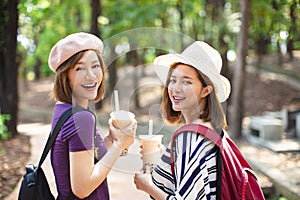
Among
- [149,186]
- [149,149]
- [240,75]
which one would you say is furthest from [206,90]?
[240,75]

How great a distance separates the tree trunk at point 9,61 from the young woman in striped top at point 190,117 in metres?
7.49

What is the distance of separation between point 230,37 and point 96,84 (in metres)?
9.74

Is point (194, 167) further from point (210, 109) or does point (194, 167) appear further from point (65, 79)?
point (65, 79)

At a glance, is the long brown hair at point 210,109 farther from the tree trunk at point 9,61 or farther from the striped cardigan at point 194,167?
the tree trunk at point 9,61

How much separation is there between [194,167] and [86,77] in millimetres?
642

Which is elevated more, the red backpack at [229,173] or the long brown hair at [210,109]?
the long brown hair at [210,109]

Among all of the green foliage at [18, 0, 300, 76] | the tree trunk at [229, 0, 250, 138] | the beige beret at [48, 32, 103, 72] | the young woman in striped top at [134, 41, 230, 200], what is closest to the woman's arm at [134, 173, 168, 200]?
the young woman in striped top at [134, 41, 230, 200]

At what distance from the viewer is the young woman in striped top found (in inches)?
70.0

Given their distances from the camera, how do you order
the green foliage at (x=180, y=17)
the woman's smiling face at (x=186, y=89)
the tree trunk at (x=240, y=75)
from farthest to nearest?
the green foliage at (x=180, y=17)
the tree trunk at (x=240, y=75)
the woman's smiling face at (x=186, y=89)

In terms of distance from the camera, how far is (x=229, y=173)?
6.07 feet

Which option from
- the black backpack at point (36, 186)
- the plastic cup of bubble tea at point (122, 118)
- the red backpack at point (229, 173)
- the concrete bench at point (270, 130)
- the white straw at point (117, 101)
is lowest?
the concrete bench at point (270, 130)

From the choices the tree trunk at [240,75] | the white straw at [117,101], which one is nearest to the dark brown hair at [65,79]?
the white straw at [117,101]

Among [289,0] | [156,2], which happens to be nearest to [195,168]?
[289,0]

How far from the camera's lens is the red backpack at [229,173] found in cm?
182
